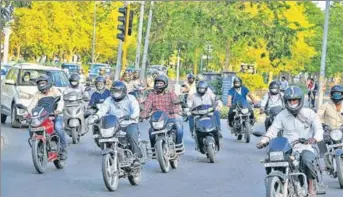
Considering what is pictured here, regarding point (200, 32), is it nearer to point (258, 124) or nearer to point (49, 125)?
point (258, 124)

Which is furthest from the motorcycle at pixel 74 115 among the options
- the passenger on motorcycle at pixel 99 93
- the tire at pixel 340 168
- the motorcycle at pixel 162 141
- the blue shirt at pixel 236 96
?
the tire at pixel 340 168

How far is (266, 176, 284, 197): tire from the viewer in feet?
30.5

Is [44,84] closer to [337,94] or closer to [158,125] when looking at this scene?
[158,125]

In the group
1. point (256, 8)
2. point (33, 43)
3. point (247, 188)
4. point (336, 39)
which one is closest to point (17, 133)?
point (247, 188)

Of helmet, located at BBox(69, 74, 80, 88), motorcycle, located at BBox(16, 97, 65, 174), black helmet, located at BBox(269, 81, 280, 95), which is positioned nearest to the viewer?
motorcycle, located at BBox(16, 97, 65, 174)

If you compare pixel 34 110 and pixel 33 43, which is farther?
pixel 33 43

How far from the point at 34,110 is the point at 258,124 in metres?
17.5

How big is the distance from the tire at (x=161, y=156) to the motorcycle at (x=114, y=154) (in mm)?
1452

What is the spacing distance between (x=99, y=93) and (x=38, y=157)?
610cm

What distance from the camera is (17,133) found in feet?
72.7

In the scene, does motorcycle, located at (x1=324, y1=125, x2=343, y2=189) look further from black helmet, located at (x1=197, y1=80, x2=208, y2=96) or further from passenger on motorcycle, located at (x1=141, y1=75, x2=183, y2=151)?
black helmet, located at (x1=197, y1=80, x2=208, y2=96)

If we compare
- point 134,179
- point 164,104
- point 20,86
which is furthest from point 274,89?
point 134,179

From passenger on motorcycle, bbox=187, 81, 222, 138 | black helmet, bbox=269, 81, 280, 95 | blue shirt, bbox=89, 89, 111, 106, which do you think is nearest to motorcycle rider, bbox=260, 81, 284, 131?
black helmet, bbox=269, 81, 280, 95

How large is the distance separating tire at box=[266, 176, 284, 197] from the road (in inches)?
116
